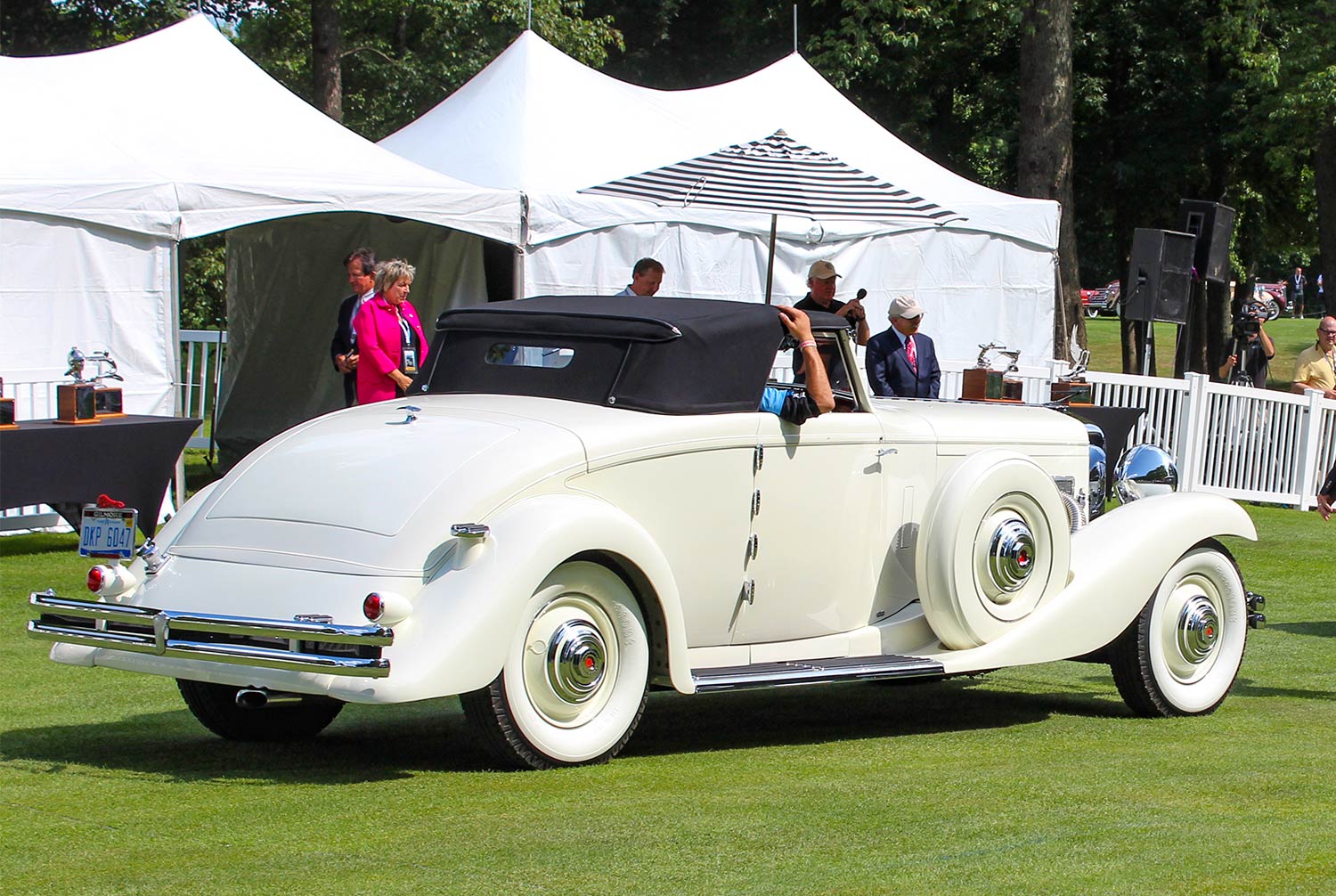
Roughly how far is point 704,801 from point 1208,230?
43.2 feet

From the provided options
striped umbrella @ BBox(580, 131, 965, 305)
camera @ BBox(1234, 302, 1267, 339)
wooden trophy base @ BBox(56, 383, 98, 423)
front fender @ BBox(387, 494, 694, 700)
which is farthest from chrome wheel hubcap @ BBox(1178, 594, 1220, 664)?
camera @ BBox(1234, 302, 1267, 339)

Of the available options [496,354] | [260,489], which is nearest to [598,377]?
[496,354]

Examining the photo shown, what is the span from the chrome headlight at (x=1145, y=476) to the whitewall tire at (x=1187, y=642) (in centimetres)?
60

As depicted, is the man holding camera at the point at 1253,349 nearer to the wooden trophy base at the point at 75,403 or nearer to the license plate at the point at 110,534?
the wooden trophy base at the point at 75,403

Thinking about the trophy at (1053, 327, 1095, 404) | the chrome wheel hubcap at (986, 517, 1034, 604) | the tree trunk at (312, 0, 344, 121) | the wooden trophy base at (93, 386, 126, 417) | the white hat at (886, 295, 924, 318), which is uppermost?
the tree trunk at (312, 0, 344, 121)

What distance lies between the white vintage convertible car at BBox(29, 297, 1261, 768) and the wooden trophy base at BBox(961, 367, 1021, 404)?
1.09 m

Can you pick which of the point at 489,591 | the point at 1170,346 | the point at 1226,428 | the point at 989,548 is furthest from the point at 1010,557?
the point at 1170,346

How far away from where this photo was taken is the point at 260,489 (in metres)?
6.16

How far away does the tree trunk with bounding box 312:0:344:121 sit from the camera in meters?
29.5

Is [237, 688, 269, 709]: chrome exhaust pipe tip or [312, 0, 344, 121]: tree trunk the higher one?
[312, 0, 344, 121]: tree trunk

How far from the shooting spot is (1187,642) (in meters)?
7.71

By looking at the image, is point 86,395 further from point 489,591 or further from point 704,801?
point 704,801

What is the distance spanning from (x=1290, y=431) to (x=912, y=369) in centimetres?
792

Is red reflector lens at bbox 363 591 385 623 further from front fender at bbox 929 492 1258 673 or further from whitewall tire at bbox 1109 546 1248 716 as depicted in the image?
whitewall tire at bbox 1109 546 1248 716
